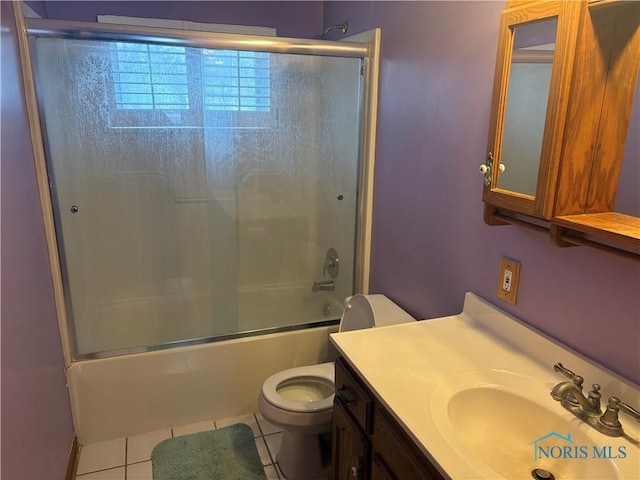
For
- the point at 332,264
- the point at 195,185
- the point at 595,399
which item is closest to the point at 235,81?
the point at 195,185

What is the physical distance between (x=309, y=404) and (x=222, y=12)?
2207 mm

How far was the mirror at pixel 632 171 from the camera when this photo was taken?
105 cm

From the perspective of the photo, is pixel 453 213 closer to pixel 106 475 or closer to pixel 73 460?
pixel 106 475

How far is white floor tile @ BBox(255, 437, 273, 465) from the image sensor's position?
2.05m

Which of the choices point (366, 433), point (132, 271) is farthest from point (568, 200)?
point (132, 271)

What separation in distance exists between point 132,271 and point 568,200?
6.87 feet

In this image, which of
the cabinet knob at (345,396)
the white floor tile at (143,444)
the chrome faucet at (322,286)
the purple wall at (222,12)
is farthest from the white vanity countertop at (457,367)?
the purple wall at (222,12)

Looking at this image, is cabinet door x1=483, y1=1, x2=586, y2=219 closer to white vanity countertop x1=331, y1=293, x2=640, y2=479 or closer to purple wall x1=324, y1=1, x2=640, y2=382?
purple wall x1=324, y1=1, x2=640, y2=382

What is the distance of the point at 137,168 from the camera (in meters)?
2.24

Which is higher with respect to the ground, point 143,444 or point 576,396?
point 576,396

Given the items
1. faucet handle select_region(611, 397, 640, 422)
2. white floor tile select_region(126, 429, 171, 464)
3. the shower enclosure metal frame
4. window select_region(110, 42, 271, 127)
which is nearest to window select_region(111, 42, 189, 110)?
window select_region(110, 42, 271, 127)

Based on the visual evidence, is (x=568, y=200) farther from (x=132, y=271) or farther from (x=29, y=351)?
(x=132, y=271)

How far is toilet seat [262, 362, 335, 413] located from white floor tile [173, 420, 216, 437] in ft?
1.67

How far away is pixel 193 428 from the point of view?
227 cm
